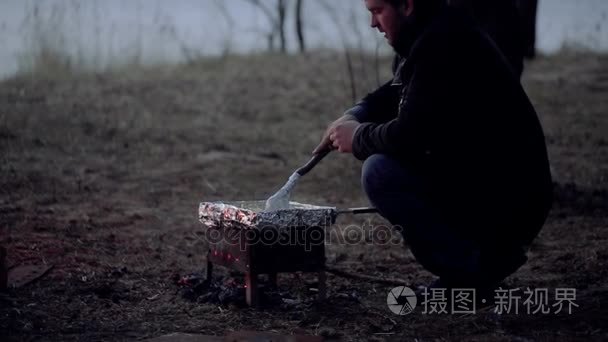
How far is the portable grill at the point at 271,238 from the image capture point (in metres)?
3.49

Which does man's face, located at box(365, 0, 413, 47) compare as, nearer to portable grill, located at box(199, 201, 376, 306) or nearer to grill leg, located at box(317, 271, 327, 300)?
portable grill, located at box(199, 201, 376, 306)

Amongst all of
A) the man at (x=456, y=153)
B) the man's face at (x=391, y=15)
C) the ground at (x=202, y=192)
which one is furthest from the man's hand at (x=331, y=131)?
the ground at (x=202, y=192)

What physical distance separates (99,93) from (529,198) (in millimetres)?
7518

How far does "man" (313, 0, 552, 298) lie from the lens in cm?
323

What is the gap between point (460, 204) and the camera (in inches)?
131

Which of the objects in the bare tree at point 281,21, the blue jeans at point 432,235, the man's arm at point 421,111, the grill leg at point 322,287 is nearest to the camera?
the man's arm at point 421,111

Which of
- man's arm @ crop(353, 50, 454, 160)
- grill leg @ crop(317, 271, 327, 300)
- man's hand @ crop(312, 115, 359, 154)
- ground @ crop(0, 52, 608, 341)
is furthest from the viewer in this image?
grill leg @ crop(317, 271, 327, 300)

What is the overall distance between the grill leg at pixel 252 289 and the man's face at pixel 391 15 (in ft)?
4.02

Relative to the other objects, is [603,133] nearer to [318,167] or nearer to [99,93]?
[318,167]

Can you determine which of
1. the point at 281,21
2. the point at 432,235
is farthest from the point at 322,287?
the point at 281,21

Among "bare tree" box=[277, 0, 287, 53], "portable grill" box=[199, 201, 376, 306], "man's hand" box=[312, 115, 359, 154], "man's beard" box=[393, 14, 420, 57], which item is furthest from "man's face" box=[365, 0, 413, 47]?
"bare tree" box=[277, 0, 287, 53]

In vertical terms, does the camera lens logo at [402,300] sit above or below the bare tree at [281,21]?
below

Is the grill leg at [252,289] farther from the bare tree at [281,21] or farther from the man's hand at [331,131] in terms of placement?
the bare tree at [281,21]

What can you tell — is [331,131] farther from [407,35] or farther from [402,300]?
[402,300]
